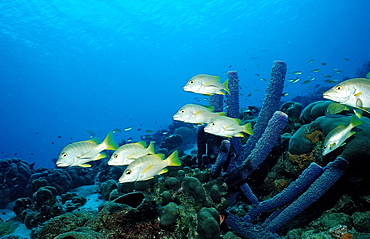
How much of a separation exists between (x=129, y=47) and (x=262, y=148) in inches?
3230

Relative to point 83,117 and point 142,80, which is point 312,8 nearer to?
point 142,80

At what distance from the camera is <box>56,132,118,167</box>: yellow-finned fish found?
2.54m

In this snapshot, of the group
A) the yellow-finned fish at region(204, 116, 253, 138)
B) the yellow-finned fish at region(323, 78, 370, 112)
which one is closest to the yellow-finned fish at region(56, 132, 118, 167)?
the yellow-finned fish at region(204, 116, 253, 138)

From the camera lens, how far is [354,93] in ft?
6.80

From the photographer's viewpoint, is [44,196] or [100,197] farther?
[100,197]

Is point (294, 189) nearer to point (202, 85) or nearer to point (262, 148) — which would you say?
point (262, 148)

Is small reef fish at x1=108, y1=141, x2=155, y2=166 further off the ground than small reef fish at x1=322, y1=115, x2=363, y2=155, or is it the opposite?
small reef fish at x1=108, y1=141, x2=155, y2=166

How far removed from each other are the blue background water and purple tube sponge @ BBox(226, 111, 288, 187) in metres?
12.6

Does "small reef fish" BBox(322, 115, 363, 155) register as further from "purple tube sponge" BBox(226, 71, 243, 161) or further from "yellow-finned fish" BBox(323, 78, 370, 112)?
"purple tube sponge" BBox(226, 71, 243, 161)

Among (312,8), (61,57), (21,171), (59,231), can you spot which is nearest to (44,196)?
(59,231)

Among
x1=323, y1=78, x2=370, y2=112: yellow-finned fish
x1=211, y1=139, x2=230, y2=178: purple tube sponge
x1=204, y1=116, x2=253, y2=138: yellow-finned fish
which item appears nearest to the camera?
x1=323, y1=78, x2=370, y2=112: yellow-finned fish

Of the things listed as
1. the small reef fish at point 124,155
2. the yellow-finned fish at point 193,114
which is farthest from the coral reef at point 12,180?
the yellow-finned fish at point 193,114

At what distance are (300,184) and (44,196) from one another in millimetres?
7340

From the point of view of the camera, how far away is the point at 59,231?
3033mm
